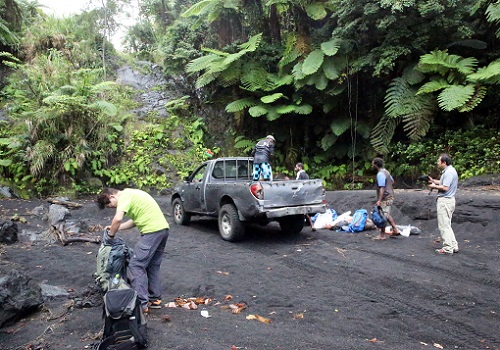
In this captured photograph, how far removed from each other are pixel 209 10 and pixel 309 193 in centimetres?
1030

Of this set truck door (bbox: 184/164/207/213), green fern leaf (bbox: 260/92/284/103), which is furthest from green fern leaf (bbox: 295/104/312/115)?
truck door (bbox: 184/164/207/213)

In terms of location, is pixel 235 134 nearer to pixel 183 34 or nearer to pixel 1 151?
pixel 183 34

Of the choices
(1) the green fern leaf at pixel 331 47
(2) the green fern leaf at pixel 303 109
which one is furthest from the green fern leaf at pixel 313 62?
(2) the green fern leaf at pixel 303 109

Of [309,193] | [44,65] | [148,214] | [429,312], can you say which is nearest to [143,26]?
[44,65]

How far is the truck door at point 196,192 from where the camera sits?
347 inches

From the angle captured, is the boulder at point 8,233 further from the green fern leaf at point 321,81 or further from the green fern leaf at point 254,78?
the green fern leaf at point 321,81

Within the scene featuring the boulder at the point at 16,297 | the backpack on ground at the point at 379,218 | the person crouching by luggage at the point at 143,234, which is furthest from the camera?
the backpack on ground at the point at 379,218

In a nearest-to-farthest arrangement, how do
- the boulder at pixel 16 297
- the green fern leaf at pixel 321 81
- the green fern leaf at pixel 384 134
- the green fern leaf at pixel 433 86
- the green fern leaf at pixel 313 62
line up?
the boulder at pixel 16 297 < the green fern leaf at pixel 433 86 < the green fern leaf at pixel 384 134 < the green fern leaf at pixel 313 62 < the green fern leaf at pixel 321 81

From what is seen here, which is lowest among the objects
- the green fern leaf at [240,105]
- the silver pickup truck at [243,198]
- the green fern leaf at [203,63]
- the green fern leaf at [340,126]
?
the silver pickup truck at [243,198]

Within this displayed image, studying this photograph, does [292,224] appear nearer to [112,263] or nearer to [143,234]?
[143,234]

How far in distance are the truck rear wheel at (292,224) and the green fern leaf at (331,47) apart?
615 cm

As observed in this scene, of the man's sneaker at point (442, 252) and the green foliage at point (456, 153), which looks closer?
the man's sneaker at point (442, 252)

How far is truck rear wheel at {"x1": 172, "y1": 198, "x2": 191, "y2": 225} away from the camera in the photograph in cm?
975

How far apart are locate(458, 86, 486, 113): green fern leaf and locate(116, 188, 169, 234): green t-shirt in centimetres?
894
